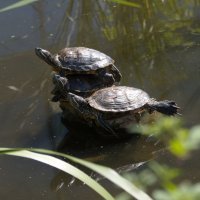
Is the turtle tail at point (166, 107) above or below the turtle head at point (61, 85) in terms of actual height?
below

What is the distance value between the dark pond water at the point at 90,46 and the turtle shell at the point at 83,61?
Result: 0.27 metres

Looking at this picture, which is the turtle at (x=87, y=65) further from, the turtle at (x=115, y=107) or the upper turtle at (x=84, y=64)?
the turtle at (x=115, y=107)

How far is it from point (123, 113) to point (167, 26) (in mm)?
1649

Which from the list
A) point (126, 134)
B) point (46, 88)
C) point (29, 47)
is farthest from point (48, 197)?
point (29, 47)

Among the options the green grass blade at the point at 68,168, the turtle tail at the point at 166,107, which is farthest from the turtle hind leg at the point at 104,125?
the green grass blade at the point at 68,168

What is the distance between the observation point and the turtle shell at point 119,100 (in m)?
2.79

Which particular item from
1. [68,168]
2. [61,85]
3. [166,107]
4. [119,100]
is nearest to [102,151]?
[119,100]

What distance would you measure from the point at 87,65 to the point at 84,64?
0.02m

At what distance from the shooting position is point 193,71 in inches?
137

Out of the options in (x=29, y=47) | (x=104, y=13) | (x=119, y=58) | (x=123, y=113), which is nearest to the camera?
(x=123, y=113)

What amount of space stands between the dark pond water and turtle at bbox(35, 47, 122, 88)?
194mm

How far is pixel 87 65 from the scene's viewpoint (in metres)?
3.24

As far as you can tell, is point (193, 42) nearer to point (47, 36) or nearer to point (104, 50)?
point (104, 50)

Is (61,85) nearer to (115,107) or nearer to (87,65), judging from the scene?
(87,65)
